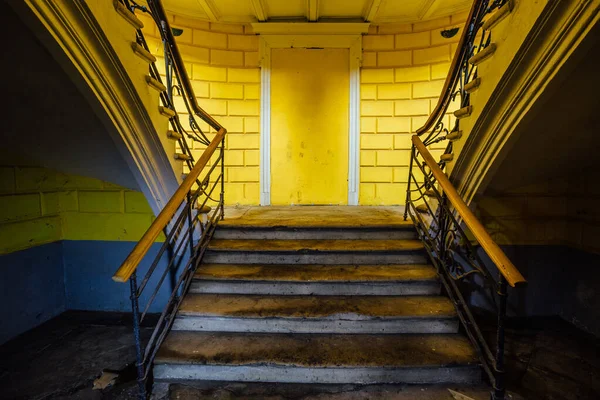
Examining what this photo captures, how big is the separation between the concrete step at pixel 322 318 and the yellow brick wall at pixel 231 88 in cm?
257

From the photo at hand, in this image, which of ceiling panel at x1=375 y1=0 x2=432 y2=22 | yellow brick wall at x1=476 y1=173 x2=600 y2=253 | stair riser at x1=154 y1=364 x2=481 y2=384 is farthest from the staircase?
ceiling panel at x1=375 y1=0 x2=432 y2=22

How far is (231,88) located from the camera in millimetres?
4312

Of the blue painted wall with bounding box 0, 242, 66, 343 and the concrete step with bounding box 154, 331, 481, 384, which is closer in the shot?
the concrete step with bounding box 154, 331, 481, 384

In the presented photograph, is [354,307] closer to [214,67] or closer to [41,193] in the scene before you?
[41,193]

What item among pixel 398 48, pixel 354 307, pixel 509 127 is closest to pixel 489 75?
pixel 509 127

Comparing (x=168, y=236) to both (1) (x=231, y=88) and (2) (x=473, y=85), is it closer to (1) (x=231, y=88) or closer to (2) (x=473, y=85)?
(2) (x=473, y=85)

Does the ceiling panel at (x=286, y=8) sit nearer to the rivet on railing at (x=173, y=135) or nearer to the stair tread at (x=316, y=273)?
the rivet on railing at (x=173, y=135)

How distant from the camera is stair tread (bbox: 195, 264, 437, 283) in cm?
218

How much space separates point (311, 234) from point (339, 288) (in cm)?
65

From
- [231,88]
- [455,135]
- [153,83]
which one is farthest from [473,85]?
[231,88]

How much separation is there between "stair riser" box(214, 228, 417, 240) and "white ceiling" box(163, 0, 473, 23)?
316 centimetres

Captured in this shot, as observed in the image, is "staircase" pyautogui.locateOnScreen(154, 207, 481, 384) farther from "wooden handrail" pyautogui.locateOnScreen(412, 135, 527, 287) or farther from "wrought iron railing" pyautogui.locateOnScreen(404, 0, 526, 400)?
"wooden handrail" pyautogui.locateOnScreen(412, 135, 527, 287)

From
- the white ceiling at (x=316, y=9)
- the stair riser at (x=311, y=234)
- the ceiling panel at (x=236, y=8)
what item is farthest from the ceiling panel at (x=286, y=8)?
the stair riser at (x=311, y=234)

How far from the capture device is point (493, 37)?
69.1 inches
